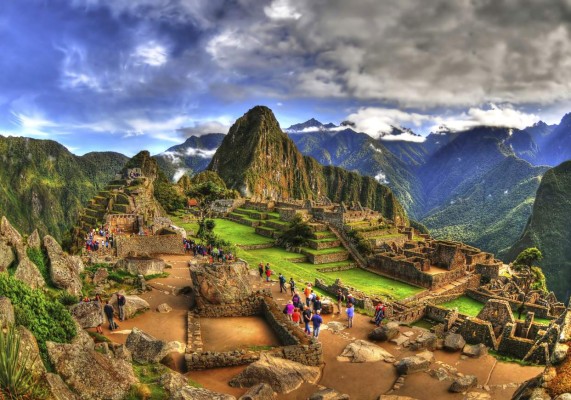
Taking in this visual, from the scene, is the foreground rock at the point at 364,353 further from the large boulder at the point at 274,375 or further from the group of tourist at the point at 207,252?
the group of tourist at the point at 207,252

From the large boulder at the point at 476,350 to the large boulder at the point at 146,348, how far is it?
10.7 meters

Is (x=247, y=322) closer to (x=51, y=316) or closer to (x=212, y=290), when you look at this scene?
(x=212, y=290)

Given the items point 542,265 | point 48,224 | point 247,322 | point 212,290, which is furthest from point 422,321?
point 48,224

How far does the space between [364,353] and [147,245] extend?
62.4ft

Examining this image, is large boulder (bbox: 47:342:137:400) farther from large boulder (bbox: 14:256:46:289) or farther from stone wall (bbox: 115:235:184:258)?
stone wall (bbox: 115:235:184:258)

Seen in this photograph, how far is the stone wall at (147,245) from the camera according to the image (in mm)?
26203

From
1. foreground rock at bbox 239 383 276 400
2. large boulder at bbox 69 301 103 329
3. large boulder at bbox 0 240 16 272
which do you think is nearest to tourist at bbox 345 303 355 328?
foreground rock at bbox 239 383 276 400

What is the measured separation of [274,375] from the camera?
11.4 metres

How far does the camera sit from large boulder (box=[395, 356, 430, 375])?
1245 centimetres

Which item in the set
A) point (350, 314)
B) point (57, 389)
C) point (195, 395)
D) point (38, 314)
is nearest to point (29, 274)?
point (38, 314)

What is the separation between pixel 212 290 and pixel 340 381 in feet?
A: 24.8

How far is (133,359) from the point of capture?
38.1 feet

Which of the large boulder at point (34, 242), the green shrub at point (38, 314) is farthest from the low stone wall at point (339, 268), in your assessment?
the green shrub at point (38, 314)

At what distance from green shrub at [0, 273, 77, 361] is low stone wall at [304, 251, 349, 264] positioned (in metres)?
34.6
